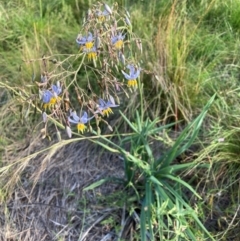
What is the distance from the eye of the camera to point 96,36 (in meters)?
1.75

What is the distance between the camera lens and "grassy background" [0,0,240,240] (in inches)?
82.8

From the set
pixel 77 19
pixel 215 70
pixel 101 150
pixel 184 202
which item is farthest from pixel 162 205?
pixel 77 19

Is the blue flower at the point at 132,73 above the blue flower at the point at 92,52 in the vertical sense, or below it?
below

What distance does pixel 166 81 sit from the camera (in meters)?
2.32

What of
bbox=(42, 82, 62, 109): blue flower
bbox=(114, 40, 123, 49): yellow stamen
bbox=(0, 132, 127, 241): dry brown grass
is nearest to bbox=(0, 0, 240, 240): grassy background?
bbox=(0, 132, 127, 241): dry brown grass

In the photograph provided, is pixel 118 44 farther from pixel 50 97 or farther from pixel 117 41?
pixel 50 97

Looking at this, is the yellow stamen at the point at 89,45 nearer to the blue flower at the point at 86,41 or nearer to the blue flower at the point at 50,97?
the blue flower at the point at 86,41

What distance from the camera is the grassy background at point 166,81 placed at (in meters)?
2.10

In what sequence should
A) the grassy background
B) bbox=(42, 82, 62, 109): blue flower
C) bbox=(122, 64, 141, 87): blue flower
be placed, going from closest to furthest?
bbox=(42, 82, 62, 109): blue flower, bbox=(122, 64, 141, 87): blue flower, the grassy background

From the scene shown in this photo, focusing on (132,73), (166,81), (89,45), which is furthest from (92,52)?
(166,81)

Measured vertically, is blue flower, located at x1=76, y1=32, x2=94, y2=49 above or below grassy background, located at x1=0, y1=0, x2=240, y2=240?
above

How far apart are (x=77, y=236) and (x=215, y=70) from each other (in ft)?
2.87

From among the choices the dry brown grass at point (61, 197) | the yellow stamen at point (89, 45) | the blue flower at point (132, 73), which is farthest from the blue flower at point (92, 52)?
the dry brown grass at point (61, 197)

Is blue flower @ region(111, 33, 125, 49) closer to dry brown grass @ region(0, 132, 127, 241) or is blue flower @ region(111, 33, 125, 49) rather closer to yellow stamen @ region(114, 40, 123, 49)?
yellow stamen @ region(114, 40, 123, 49)
